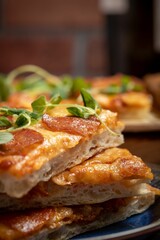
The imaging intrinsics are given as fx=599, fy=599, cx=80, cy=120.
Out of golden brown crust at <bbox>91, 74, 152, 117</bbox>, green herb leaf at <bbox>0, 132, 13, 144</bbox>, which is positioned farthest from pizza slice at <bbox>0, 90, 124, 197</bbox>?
golden brown crust at <bbox>91, 74, 152, 117</bbox>

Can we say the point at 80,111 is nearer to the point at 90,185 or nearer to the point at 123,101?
the point at 90,185

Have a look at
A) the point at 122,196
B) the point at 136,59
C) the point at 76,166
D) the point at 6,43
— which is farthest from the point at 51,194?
the point at 136,59

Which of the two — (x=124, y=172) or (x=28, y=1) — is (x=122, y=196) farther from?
(x=28, y=1)

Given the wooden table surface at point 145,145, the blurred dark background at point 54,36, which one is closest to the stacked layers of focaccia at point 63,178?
the wooden table surface at point 145,145

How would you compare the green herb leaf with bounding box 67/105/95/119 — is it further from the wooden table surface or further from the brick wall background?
the brick wall background

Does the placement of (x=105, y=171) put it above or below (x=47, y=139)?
below

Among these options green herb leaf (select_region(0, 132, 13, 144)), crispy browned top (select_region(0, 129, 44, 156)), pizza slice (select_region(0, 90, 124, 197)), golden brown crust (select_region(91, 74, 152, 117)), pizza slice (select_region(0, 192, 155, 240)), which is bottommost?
golden brown crust (select_region(91, 74, 152, 117))

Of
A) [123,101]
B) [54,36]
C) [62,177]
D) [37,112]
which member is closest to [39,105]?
[37,112]
